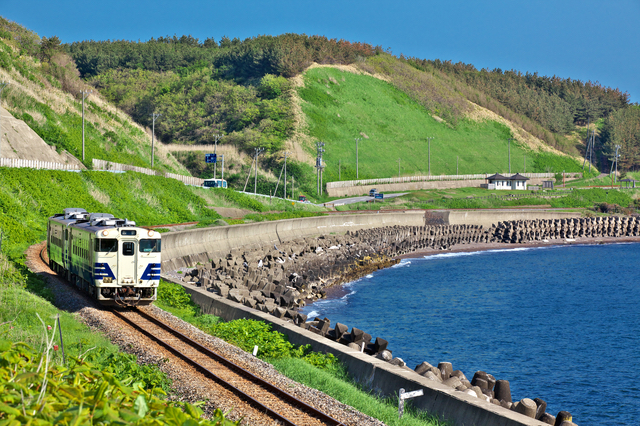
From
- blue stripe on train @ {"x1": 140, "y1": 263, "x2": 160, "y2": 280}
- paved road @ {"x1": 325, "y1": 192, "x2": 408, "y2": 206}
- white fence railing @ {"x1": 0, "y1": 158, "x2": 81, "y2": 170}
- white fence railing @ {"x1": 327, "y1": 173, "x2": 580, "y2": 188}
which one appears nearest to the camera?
blue stripe on train @ {"x1": 140, "y1": 263, "x2": 160, "y2": 280}

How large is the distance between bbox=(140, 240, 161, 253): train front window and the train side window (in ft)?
1.16

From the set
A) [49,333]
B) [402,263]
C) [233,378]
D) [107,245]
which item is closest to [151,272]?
[107,245]

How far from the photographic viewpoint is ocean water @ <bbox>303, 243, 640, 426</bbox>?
1056 inches

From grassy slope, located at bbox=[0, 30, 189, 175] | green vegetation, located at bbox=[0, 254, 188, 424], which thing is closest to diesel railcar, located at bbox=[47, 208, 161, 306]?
green vegetation, located at bbox=[0, 254, 188, 424]

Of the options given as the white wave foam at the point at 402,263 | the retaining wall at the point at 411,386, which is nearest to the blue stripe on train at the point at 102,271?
the retaining wall at the point at 411,386

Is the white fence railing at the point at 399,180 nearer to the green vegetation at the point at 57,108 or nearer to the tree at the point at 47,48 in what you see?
the green vegetation at the point at 57,108

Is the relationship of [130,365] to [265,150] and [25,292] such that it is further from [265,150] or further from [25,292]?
[265,150]

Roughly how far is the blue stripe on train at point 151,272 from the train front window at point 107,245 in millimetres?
1494

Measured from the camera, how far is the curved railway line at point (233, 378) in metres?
13.6

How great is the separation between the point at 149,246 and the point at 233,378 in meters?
10.1

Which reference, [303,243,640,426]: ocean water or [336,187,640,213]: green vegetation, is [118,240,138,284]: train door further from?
[336,187,640,213]: green vegetation

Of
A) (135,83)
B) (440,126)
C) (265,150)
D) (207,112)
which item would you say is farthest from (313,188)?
(135,83)

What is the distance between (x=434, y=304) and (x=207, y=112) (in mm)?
129055

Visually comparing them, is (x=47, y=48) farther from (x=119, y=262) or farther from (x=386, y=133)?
(x=119, y=262)
